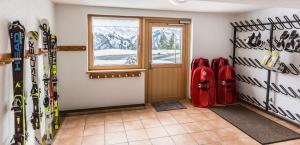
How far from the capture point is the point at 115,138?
114 inches

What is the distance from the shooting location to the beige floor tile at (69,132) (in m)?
2.95

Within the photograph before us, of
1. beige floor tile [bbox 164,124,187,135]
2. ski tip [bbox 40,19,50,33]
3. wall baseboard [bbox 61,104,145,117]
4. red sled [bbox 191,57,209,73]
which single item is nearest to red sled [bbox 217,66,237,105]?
red sled [bbox 191,57,209,73]

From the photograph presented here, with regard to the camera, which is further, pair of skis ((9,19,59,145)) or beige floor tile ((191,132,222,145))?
beige floor tile ((191,132,222,145))

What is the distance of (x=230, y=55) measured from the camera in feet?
15.6

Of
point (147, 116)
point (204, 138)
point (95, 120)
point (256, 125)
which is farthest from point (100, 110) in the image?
point (256, 125)

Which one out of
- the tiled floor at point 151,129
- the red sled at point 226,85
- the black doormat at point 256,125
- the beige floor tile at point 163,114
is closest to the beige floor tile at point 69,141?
the tiled floor at point 151,129

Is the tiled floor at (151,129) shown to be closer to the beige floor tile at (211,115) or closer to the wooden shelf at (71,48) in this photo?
the beige floor tile at (211,115)

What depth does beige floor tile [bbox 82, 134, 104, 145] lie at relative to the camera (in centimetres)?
276

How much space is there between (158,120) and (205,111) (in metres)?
1.02

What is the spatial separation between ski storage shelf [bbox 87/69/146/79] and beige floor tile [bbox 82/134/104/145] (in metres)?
1.24

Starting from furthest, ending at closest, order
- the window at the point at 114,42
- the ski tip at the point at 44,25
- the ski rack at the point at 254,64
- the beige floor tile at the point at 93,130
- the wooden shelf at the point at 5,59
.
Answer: the window at the point at 114,42, the ski rack at the point at 254,64, the beige floor tile at the point at 93,130, the ski tip at the point at 44,25, the wooden shelf at the point at 5,59

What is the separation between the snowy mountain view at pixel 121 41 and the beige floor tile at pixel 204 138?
191 cm

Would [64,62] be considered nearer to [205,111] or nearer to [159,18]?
[159,18]

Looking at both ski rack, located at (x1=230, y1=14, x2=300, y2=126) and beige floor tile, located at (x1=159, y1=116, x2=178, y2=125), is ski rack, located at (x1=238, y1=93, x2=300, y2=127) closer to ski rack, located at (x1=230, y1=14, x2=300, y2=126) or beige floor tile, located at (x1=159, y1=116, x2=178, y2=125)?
ski rack, located at (x1=230, y1=14, x2=300, y2=126)
